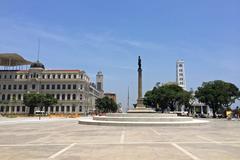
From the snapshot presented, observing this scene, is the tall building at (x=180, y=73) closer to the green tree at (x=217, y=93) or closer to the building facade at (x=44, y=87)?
the building facade at (x=44, y=87)

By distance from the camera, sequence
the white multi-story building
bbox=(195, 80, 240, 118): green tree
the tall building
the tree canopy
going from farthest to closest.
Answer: the tall building < the white multi-story building < the tree canopy < bbox=(195, 80, 240, 118): green tree

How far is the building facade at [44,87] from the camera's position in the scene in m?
123

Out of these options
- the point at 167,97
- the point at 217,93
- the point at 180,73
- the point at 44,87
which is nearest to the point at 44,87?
the point at 44,87

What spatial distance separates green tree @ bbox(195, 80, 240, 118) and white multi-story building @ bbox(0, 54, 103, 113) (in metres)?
59.2

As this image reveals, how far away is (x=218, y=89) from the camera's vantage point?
260 feet

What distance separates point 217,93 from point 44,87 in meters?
78.6

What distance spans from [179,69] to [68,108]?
92977 millimetres

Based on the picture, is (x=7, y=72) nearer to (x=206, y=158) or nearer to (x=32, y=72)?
(x=32, y=72)

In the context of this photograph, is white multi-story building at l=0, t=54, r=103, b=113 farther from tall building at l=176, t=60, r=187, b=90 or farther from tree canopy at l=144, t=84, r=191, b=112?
tall building at l=176, t=60, r=187, b=90

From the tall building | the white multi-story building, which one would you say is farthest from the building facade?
the tall building

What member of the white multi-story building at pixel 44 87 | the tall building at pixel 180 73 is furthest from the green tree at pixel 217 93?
the tall building at pixel 180 73

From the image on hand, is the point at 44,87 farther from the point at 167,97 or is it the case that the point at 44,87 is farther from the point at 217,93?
the point at 217,93

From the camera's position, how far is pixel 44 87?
410 feet

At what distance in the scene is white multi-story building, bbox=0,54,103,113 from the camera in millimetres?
123438
